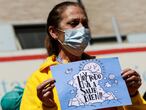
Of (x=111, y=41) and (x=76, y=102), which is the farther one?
(x=111, y=41)

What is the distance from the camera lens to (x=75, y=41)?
296 centimetres

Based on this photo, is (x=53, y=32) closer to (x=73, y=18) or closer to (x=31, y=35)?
(x=73, y=18)

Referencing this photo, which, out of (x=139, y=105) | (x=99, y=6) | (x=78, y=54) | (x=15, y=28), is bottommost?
(x=139, y=105)

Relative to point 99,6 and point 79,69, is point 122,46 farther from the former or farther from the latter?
point 99,6

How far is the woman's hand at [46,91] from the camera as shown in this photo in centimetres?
275

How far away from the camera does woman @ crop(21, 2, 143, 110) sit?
9.32 ft

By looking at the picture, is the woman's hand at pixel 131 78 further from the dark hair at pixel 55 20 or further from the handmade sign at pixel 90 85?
the dark hair at pixel 55 20

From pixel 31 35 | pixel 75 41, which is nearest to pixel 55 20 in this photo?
pixel 75 41

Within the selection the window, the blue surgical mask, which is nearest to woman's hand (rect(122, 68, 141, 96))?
the blue surgical mask

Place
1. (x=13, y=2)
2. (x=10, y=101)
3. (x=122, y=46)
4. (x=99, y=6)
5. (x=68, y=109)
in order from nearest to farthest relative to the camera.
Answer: (x=68, y=109) → (x=10, y=101) → (x=122, y=46) → (x=13, y=2) → (x=99, y=6)

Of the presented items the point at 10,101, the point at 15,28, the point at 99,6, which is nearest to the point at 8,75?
the point at 15,28

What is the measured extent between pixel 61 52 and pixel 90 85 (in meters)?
0.23

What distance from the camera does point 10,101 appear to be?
3.72 meters

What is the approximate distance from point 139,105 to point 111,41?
653cm
